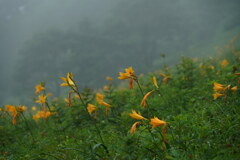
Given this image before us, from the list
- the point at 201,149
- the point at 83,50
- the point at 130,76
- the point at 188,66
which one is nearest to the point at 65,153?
the point at 130,76

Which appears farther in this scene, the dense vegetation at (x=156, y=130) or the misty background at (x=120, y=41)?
the misty background at (x=120, y=41)

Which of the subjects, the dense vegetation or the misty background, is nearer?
the dense vegetation

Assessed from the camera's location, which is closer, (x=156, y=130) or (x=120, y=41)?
(x=156, y=130)

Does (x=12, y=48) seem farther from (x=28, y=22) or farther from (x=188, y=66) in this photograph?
(x=188, y=66)

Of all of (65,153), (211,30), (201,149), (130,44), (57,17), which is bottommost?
(201,149)

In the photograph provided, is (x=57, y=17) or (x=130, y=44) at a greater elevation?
(x=57, y=17)

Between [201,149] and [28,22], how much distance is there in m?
50.5

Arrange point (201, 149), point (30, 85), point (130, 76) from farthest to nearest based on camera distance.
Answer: point (30, 85) → point (130, 76) → point (201, 149)

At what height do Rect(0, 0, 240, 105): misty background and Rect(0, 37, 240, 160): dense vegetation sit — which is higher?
Rect(0, 0, 240, 105): misty background

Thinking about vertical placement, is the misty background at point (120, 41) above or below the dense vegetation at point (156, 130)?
above

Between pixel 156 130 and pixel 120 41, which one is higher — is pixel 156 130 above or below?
below

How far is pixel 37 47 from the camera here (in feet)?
93.6

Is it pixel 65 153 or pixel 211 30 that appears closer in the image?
pixel 65 153

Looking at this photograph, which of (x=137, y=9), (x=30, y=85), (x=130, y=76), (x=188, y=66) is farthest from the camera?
(x=30, y=85)
